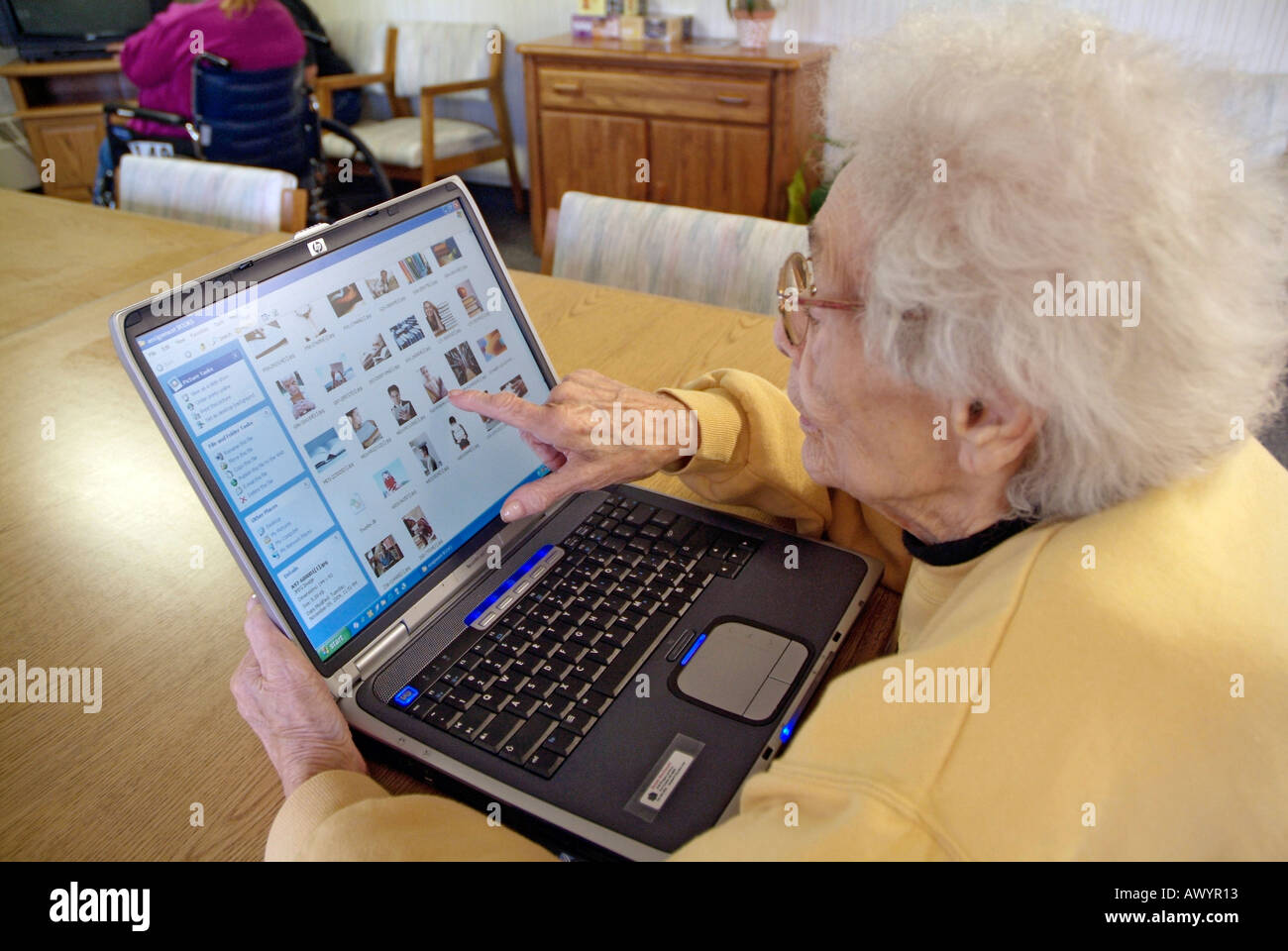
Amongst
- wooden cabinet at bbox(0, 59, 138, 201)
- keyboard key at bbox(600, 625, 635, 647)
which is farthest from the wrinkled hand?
wooden cabinet at bbox(0, 59, 138, 201)

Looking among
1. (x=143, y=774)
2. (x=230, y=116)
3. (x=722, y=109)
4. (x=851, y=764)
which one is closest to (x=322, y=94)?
(x=230, y=116)

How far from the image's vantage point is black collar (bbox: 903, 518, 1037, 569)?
67cm

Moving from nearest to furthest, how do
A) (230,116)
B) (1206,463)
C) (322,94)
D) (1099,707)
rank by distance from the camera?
(1099,707) → (1206,463) → (230,116) → (322,94)

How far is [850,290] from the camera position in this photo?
0.65 m

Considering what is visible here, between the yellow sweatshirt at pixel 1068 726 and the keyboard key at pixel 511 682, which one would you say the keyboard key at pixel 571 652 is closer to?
the keyboard key at pixel 511 682

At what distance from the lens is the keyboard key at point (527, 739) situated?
66 centimetres

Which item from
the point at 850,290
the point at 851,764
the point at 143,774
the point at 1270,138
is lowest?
the point at 143,774

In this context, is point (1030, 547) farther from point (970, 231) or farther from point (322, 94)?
point (322, 94)

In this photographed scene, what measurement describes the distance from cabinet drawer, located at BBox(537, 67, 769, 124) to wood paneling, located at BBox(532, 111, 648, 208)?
52mm

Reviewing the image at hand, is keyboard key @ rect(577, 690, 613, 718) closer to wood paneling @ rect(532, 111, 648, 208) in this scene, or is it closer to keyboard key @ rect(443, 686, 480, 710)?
keyboard key @ rect(443, 686, 480, 710)

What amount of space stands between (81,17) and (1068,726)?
19.1 feet

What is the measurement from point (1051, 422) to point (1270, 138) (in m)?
0.27

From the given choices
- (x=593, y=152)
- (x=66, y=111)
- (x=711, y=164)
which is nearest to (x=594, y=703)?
(x=711, y=164)

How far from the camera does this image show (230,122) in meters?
3.17
